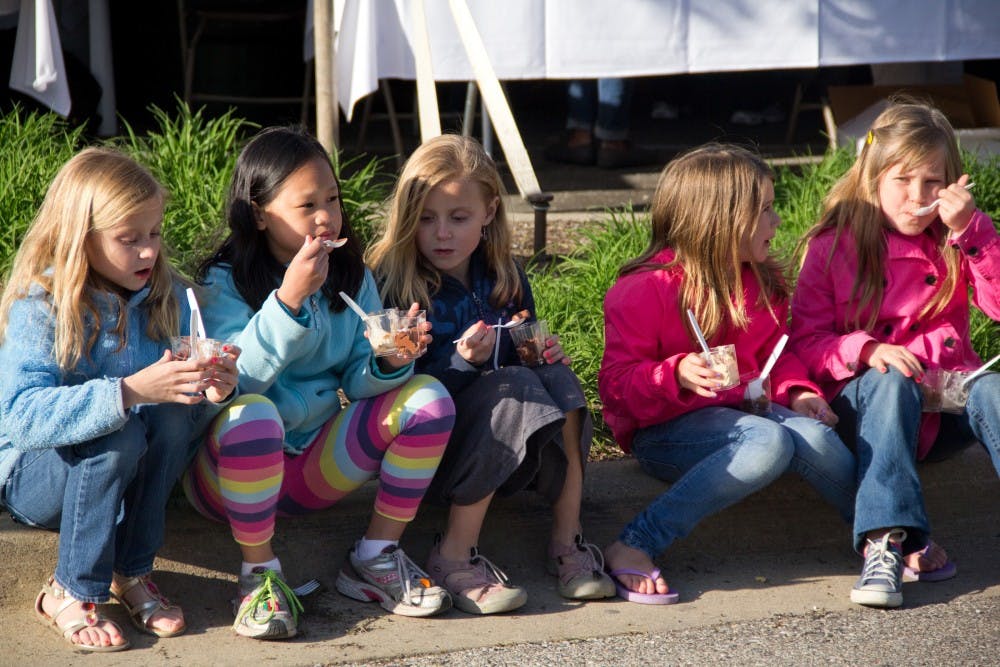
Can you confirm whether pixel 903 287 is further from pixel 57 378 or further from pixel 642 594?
pixel 57 378

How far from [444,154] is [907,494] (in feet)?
4.69

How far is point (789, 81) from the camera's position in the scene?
8445 millimetres

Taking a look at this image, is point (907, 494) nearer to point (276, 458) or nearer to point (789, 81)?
point (276, 458)

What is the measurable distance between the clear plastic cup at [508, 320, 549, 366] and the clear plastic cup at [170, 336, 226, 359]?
79 centimetres

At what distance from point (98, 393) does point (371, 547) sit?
78 centimetres

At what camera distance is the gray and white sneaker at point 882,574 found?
121 inches

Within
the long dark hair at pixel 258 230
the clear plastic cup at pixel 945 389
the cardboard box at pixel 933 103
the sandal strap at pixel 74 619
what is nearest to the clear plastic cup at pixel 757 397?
the clear plastic cup at pixel 945 389

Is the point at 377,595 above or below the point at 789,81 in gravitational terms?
below

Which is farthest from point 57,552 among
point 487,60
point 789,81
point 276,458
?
point 789,81

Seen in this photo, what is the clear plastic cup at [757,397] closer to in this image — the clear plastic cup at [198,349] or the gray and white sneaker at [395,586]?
the gray and white sneaker at [395,586]

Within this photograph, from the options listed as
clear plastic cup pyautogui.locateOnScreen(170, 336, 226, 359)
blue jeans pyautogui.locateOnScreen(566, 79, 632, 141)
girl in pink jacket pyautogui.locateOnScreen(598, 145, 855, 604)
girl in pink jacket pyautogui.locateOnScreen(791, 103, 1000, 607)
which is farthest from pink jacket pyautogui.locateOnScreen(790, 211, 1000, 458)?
blue jeans pyautogui.locateOnScreen(566, 79, 632, 141)

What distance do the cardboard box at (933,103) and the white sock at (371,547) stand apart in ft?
11.8

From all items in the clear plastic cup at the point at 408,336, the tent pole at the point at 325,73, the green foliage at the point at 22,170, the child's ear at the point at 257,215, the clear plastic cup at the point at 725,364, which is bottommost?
the clear plastic cup at the point at 725,364

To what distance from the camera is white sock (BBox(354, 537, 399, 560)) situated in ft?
9.94
